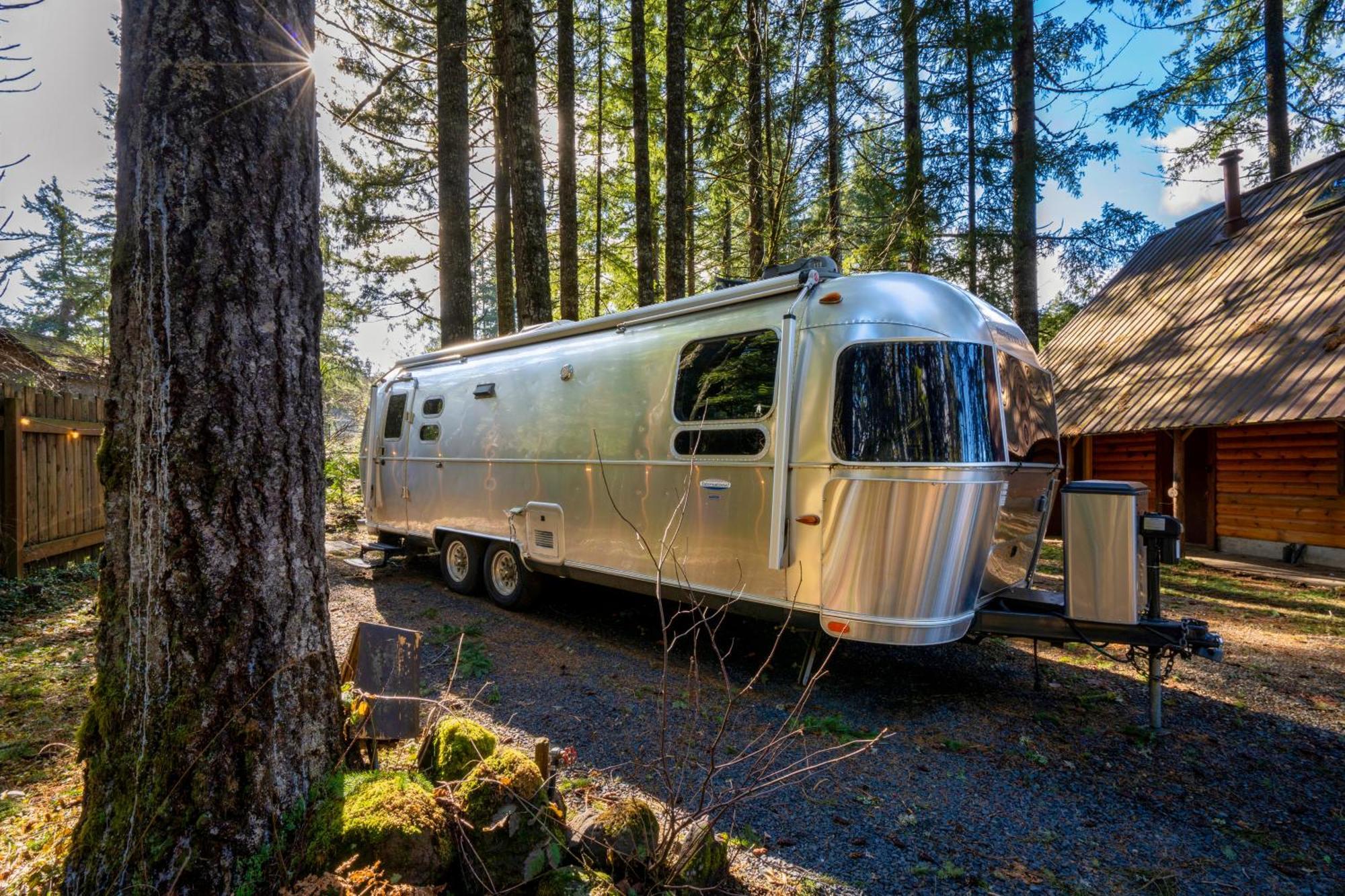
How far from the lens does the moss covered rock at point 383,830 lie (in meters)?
2.09

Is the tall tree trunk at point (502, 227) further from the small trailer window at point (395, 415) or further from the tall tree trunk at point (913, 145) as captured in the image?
the tall tree trunk at point (913, 145)

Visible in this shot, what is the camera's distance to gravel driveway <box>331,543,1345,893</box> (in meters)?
2.79

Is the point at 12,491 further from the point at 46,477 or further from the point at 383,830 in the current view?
the point at 383,830

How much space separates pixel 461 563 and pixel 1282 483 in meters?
13.2

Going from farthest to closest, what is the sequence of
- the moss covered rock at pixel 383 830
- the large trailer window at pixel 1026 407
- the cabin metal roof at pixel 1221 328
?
the cabin metal roof at pixel 1221 328 < the large trailer window at pixel 1026 407 < the moss covered rock at pixel 383 830

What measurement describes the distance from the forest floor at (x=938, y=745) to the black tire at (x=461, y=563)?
776 millimetres

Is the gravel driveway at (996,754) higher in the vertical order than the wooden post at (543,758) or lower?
lower

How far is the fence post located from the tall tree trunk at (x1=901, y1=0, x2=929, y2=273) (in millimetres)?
12830

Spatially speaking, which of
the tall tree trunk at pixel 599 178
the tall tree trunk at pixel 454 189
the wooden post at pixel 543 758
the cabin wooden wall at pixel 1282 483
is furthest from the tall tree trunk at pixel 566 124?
the cabin wooden wall at pixel 1282 483

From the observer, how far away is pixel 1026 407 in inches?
195

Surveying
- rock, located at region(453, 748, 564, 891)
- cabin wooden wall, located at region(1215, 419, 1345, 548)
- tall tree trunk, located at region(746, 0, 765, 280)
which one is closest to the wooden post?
rock, located at region(453, 748, 564, 891)

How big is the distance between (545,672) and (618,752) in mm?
1502

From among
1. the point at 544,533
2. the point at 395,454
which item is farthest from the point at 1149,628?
the point at 395,454

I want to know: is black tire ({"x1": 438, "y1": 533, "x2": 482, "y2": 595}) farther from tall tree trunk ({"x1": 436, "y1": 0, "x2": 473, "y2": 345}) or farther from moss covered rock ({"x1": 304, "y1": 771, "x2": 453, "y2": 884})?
moss covered rock ({"x1": 304, "y1": 771, "x2": 453, "y2": 884})
